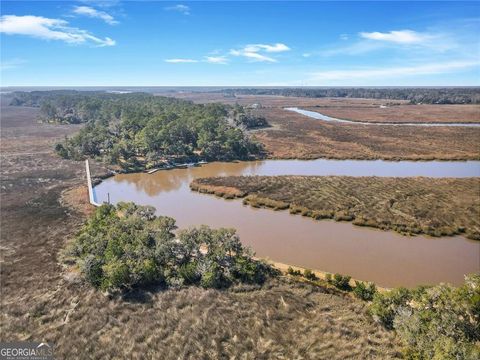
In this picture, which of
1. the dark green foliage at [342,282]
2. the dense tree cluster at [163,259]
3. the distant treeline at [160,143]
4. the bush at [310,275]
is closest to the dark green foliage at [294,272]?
Result: the bush at [310,275]

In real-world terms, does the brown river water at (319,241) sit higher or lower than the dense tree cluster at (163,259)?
A: lower

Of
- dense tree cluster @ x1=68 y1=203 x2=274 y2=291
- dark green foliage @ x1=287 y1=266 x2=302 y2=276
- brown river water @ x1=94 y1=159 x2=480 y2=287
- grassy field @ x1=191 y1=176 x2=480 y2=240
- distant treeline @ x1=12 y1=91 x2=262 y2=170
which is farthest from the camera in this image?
distant treeline @ x1=12 y1=91 x2=262 y2=170

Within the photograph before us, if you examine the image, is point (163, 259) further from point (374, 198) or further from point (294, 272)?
point (374, 198)

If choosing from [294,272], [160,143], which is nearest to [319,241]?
[294,272]


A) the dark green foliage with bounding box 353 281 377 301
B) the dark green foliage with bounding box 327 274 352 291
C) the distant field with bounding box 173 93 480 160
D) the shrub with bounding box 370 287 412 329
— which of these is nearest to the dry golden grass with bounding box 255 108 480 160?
the distant field with bounding box 173 93 480 160

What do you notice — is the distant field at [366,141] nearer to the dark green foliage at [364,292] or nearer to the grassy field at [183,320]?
the dark green foliage at [364,292]

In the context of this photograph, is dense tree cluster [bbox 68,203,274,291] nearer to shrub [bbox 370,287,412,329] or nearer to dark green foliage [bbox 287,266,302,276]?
dark green foliage [bbox 287,266,302,276]
